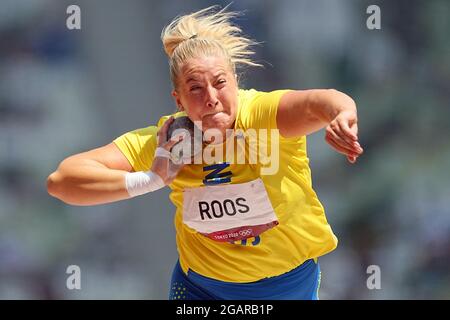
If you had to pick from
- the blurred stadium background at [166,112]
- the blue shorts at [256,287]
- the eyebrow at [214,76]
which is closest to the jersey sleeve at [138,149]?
the eyebrow at [214,76]

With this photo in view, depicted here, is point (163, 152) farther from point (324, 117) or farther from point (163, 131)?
point (324, 117)

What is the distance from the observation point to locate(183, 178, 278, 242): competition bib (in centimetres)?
246

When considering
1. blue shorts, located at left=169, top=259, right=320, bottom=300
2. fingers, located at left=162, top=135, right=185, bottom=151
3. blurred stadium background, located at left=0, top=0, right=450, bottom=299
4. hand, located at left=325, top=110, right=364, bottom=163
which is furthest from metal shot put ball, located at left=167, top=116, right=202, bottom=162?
blurred stadium background, located at left=0, top=0, right=450, bottom=299

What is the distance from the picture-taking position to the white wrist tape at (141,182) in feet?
7.84

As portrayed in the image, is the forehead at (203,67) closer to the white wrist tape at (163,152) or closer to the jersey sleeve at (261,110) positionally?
the jersey sleeve at (261,110)

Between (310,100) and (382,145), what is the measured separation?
258cm

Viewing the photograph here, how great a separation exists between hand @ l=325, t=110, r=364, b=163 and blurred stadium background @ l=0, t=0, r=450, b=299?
257 centimetres

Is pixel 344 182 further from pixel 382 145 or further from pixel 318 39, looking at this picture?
pixel 318 39

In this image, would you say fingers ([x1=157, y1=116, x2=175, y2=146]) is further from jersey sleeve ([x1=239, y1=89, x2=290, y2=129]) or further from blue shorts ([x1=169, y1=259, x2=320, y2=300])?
blue shorts ([x1=169, y1=259, x2=320, y2=300])

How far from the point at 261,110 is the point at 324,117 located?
0.81 ft

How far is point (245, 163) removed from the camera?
246 centimetres

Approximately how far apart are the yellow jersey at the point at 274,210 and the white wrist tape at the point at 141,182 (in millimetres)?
129

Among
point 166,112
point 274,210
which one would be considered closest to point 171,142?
point 274,210

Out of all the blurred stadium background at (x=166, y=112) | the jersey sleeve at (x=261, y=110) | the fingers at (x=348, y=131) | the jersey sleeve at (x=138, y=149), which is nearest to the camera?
the fingers at (x=348, y=131)
